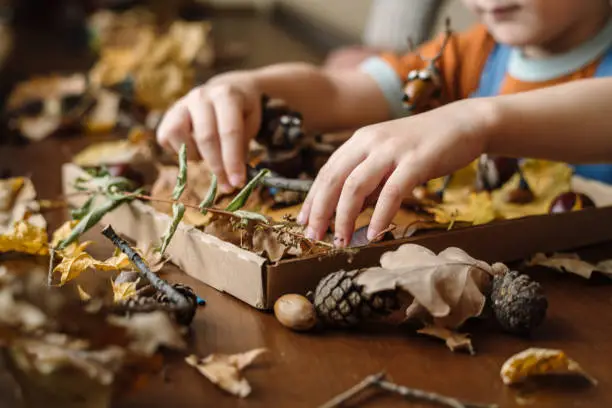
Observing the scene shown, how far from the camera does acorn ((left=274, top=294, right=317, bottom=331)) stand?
610 millimetres

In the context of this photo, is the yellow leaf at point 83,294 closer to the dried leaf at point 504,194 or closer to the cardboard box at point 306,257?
the cardboard box at point 306,257

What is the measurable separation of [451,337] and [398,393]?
0.09 metres

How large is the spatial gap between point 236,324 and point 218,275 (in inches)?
2.9

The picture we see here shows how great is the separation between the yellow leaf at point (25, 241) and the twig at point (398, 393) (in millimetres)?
385

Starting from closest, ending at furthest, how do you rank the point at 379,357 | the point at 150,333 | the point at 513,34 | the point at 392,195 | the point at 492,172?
the point at 150,333, the point at 379,357, the point at 392,195, the point at 492,172, the point at 513,34

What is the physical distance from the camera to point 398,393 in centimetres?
52

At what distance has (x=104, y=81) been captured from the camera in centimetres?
160

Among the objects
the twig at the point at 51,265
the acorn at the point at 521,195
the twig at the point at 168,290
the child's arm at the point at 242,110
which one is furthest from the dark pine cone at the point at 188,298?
the acorn at the point at 521,195

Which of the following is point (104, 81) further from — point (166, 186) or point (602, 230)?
point (602, 230)

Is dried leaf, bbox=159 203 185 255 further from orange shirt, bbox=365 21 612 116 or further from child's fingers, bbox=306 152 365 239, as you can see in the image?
orange shirt, bbox=365 21 612 116

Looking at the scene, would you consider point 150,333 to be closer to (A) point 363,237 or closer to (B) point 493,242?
(A) point 363,237

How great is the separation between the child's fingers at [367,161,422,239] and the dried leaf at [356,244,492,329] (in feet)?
0.18

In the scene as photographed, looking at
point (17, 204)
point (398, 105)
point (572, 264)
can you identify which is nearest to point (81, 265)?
point (17, 204)

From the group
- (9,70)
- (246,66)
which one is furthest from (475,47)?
(9,70)
